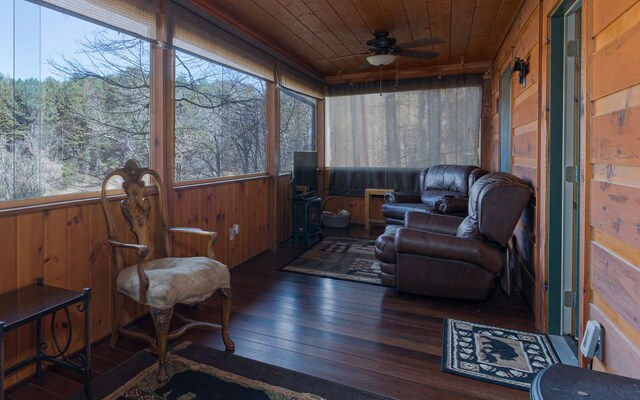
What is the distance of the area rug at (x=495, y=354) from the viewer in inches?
77.2

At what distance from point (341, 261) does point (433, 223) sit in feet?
3.65

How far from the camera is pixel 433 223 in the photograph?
11.5 feet

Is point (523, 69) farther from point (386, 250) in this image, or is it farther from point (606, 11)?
point (386, 250)

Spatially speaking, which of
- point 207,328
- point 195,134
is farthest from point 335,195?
point 207,328

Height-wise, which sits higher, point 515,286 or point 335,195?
point 335,195

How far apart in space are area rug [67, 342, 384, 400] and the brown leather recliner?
129 cm

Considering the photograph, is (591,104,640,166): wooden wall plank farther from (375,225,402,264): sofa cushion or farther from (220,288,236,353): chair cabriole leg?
(220,288,236,353): chair cabriole leg

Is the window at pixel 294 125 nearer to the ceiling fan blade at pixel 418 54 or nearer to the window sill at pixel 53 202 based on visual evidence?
the ceiling fan blade at pixel 418 54

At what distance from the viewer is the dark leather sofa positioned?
4738 millimetres

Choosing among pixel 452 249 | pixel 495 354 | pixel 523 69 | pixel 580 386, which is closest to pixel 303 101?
pixel 523 69

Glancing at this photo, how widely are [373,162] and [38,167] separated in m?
4.68

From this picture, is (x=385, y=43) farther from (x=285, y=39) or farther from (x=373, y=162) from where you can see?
(x=373, y=162)

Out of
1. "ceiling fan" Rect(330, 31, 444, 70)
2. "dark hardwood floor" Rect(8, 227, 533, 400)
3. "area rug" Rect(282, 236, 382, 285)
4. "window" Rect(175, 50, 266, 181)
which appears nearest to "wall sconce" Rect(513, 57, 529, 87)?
"ceiling fan" Rect(330, 31, 444, 70)

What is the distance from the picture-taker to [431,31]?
394 cm
